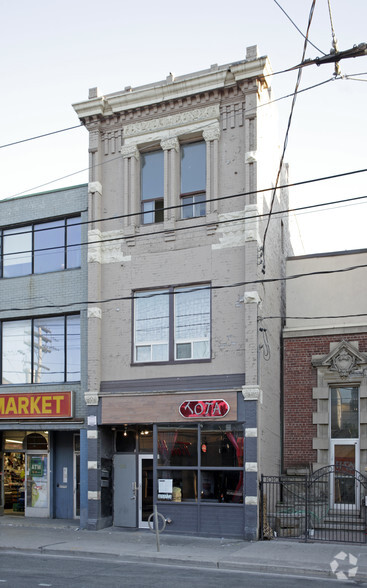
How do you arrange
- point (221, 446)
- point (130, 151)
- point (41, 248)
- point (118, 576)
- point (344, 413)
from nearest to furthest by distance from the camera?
point (118, 576) → point (221, 446) → point (344, 413) → point (130, 151) → point (41, 248)

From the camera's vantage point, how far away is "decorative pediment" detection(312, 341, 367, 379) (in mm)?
19594

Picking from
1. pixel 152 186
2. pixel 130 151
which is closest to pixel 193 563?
pixel 152 186

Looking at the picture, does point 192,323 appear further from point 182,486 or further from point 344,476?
point 344,476

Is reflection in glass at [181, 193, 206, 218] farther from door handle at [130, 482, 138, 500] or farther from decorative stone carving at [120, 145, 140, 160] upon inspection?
door handle at [130, 482, 138, 500]

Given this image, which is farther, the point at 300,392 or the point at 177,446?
the point at 300,392

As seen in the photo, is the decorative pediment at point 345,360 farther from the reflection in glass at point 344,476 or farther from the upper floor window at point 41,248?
the upper floor window at point 41,248

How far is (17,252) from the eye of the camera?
2195 centimetres

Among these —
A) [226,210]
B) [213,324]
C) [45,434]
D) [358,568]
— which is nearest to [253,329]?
[213,324]

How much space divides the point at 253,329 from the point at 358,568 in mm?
6399

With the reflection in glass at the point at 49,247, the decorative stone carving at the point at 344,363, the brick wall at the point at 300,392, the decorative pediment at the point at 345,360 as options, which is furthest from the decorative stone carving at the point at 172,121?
the decorative stone carving at the point at 344,363

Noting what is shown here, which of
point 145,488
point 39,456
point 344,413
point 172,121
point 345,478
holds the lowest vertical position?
point 145,488

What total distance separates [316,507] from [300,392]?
10.6ft

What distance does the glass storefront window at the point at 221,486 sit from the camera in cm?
1780

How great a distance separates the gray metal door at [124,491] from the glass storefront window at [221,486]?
2.29m
